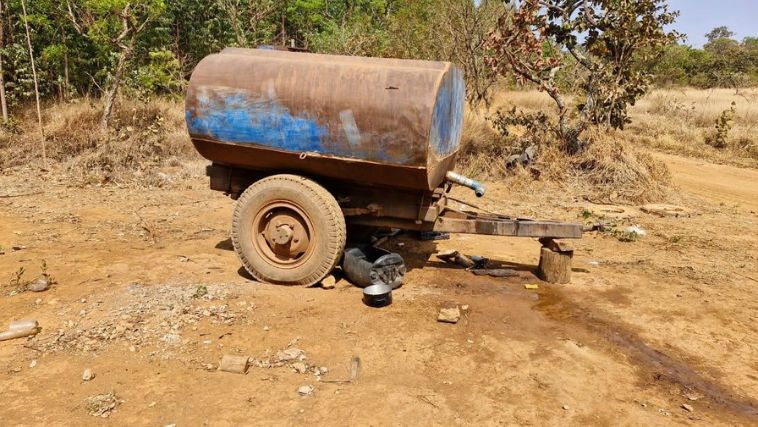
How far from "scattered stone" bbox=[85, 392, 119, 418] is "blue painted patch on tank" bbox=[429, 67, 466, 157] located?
2.83 m

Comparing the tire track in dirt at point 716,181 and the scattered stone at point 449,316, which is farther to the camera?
the tire track in dirt at point 716,181

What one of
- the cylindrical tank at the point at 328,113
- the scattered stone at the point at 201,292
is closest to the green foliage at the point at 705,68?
the cylindrical tank at the point at 328,113

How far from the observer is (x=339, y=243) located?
14.9 ft

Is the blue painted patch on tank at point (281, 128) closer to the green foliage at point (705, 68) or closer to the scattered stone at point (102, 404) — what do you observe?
the scattered stone at point (102, 404)

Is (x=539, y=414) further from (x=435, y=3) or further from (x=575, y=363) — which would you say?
(x=435, y=3)

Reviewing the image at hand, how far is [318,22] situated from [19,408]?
84.7 ft

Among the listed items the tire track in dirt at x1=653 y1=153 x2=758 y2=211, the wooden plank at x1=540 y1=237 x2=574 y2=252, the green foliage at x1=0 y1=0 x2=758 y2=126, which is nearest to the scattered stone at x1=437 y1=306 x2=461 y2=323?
the wooden plank at x1=540 y1=237 x2=574 y2=252

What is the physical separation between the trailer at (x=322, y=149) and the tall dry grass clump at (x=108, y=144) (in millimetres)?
4877

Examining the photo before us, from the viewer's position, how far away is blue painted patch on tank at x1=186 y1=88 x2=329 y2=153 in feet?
14.2

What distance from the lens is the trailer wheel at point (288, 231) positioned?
14.8ft

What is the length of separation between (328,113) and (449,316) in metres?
1.92

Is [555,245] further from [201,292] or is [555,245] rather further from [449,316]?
[201,292]

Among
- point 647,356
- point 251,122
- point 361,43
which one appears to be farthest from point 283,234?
point 361,43

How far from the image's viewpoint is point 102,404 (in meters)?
2.97
